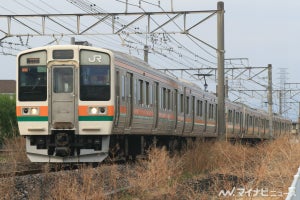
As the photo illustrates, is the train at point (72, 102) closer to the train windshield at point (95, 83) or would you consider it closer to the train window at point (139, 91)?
the train windshield at point (95, 83)

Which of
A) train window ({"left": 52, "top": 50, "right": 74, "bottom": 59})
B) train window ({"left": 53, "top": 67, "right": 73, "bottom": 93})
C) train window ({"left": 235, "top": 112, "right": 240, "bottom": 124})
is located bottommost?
train window ({"left": 235, "top": 112, "right": 240, "bottom": 124})

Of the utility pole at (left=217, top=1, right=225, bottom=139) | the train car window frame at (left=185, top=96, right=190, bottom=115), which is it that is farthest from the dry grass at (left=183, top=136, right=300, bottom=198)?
the train car window frame at (left=185, top=96, right=190, bottom=115)

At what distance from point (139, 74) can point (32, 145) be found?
11.9 ft

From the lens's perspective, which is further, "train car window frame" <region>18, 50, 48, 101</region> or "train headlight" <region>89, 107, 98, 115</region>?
"train car window frame" <region>18, 50, 48, 101</region>

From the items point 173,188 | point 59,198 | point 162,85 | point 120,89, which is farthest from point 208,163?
point 59,198

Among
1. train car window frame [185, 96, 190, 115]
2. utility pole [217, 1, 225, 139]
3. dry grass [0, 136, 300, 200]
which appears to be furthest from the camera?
utility pole [217, 1, 225, 139]

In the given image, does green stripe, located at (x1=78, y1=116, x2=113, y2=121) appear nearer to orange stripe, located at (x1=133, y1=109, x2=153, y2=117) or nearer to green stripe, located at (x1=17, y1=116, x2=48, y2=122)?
green stripe, located at (x1=17, y1=116, x2=48, y2=122)

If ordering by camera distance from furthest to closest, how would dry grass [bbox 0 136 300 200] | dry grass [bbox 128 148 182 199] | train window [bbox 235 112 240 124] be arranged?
1. train window [bbox 235 112 240 124]
2. dry grass [bbox 128 148 182 199]
3. dry grass [bbox 0 136 300 200]

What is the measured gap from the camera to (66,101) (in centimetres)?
1459

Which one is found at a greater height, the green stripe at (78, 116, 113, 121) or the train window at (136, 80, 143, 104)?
the train window at (136, 80, 143, 104)

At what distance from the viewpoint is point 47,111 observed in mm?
14578

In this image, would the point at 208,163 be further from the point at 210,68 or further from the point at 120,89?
the point at 210,68

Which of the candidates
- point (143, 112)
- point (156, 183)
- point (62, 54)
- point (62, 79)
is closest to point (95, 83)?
point (62, 79)

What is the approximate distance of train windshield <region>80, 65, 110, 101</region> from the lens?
1456 centimetres
